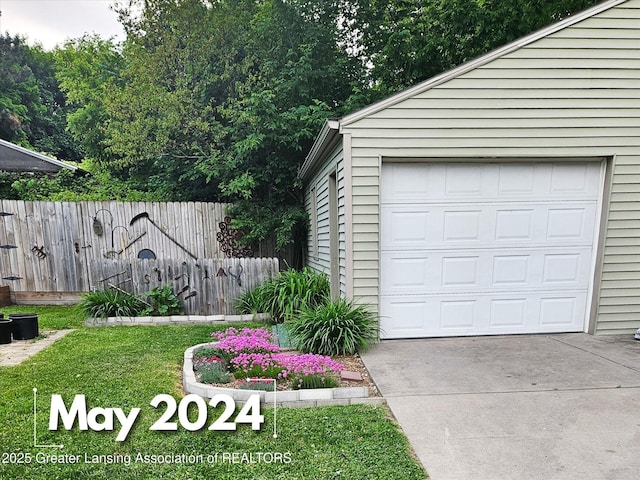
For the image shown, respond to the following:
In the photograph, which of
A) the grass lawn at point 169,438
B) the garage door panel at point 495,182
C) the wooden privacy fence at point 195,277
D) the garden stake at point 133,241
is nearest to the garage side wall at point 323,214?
the garage door panel at point 495,182

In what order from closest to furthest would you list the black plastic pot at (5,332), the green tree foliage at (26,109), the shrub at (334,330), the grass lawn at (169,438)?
the grass lawn at (169,438)
the shrub at (334,330)
the black plastic pot at (5,332)
the green tree foliage at (26,109)

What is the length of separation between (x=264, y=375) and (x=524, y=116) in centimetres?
392

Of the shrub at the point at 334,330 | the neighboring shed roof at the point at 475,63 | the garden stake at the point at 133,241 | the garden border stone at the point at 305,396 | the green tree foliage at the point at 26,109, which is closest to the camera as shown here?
the garden border stone at the point at 305,396

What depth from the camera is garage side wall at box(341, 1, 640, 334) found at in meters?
4.16

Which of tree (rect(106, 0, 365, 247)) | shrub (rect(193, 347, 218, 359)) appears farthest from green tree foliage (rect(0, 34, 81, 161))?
shrub (rect(193, 347, 218, 359))

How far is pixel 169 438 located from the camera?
7.54 ft

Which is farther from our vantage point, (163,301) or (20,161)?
(163,301)

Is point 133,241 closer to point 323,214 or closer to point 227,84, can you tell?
point 323,214

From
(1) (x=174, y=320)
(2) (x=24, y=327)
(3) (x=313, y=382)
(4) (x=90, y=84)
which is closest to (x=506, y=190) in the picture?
(3) (x=313, y=382)

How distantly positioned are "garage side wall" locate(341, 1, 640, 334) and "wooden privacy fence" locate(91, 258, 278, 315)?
221cm

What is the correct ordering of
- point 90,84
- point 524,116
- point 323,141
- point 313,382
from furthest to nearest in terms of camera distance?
point 90,84
point 323,141
point 524,116
point 313,382

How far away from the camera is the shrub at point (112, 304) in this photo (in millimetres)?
5273

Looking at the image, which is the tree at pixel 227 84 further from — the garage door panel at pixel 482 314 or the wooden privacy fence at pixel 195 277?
the garage door panel at pixel 482 314

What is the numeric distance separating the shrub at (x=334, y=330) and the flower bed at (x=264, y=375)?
0.76ft
